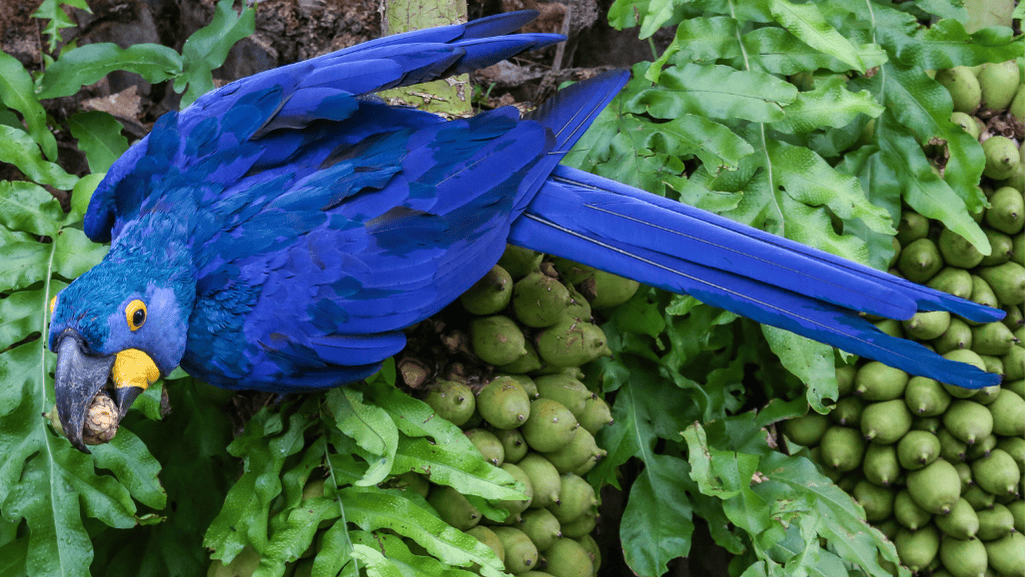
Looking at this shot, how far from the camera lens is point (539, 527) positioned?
1284 millimetres

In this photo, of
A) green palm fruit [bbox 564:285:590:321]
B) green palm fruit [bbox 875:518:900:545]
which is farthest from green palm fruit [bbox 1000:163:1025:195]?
green palm fruit [bbox 564:285:590:321]

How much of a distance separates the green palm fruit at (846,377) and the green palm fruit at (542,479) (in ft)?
2.12

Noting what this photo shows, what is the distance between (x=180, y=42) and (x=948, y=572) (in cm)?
216

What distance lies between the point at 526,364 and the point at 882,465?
758 millimetres

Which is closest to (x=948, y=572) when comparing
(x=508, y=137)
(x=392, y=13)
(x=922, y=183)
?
(x=922, y=183)

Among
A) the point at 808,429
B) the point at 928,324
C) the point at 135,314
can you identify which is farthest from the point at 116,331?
the point at 928,324

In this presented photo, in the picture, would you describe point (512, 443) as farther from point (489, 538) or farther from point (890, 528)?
point (890, 528)

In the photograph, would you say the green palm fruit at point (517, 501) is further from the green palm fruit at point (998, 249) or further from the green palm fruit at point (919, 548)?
the green palm fruit at point (998, 249)

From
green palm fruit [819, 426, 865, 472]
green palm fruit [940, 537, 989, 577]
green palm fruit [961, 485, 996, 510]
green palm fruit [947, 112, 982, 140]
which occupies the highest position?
green palm fruit [947, 112, 982, 140]

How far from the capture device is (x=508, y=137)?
1283mm

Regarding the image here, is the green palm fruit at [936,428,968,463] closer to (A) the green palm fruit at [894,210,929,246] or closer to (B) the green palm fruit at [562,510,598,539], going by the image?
(A) the green palm fruit at [894,210,929,246]

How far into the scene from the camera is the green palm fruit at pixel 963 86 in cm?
161

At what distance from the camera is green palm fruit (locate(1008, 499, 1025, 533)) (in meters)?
1.44

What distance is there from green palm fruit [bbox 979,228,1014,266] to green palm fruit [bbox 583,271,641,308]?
72cm
